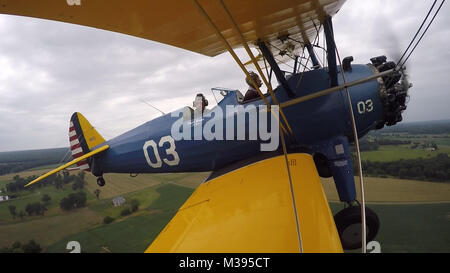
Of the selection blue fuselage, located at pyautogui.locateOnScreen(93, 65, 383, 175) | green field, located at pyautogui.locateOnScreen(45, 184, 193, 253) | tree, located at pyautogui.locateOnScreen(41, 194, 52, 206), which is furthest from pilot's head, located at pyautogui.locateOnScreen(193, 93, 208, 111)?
tree, located at pyautogui.locateOnScreen(41, 194, 52, 206)

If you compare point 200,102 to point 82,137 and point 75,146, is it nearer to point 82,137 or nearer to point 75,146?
point 82,137

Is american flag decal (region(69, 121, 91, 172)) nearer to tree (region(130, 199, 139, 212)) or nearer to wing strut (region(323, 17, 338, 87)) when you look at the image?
Answer: wing strut (region(323, 17, 338, 87))

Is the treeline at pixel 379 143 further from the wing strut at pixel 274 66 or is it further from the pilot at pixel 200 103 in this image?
the pilot at pixel 200 103

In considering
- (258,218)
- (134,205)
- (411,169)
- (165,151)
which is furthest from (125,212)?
(411,169)

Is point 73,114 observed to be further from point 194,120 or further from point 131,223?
point 131,223
